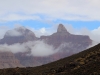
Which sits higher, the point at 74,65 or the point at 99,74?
the point at 74,65

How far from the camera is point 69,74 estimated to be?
39656 mm

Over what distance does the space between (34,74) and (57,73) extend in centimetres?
833

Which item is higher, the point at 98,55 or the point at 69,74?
the point at 98,55

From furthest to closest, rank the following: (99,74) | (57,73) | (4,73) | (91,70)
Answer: (4,73) < (57,73) < (91,70) < (99,74)

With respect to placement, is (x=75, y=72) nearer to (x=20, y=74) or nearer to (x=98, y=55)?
(x=98, y=55)

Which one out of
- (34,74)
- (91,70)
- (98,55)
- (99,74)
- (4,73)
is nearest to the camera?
(99,74)

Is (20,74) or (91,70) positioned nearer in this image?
(91,70)

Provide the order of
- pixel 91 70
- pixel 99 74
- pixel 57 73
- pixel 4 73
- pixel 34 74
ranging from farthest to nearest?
pixel 4 73, pixel 34 74, pixel 57 73, pixel 91 70, pixel 99 74

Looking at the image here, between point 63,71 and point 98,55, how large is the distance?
325 inches

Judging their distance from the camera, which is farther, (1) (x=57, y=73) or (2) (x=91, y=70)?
(1) (x=57, y=73)

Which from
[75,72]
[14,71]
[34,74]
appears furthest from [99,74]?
[14,71]

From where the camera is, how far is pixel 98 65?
3906 centimetres

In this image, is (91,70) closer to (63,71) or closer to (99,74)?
(99,74)

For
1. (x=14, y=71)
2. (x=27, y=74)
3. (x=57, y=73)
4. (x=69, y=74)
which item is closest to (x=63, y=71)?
(x=57, y=73)
